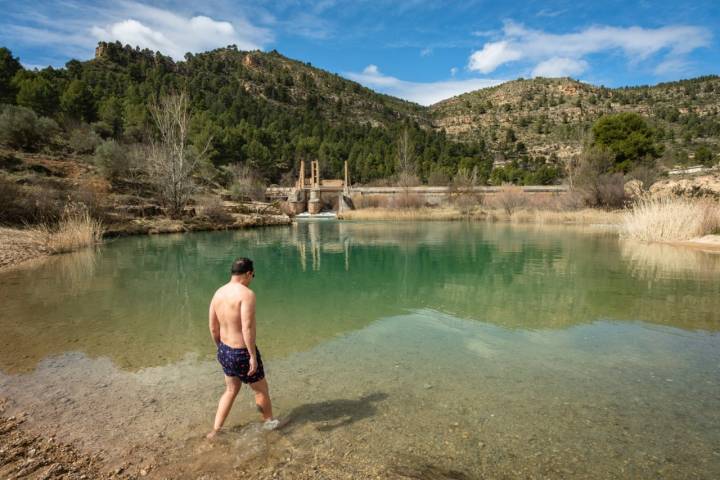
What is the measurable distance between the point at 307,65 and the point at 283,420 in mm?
141017

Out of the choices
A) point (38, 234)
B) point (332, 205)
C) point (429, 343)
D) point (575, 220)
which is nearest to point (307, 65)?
point (332, 205)

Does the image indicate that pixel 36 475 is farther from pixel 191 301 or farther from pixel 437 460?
pixel 191 301

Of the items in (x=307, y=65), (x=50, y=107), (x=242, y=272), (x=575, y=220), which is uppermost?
(x=307, y=65)

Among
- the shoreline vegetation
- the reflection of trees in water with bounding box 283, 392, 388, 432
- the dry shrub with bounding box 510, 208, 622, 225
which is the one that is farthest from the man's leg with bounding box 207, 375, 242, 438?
the dry shrub with bounding box 510, 208, 622, 225

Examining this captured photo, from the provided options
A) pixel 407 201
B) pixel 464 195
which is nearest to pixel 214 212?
pixel 407 201

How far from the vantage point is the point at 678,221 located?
51.8ft

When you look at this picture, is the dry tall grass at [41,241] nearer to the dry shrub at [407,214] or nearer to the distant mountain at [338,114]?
the dry shrub at [407,214]

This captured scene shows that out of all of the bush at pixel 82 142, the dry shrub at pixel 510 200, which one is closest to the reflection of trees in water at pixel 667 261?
the dry shrub at pixel 510 200

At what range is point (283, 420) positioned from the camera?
3.64m

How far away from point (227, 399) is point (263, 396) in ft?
0.92

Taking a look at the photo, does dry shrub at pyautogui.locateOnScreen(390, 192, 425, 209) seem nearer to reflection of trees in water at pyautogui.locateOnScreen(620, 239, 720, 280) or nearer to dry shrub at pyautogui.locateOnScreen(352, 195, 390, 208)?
dry shrub at pyautogui.locateOnScreen(352, 195, 390, 208)

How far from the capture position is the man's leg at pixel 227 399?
10.7 ft

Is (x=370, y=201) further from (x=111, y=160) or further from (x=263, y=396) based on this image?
(x=263, y=396)

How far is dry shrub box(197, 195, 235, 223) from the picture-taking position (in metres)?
27.2
